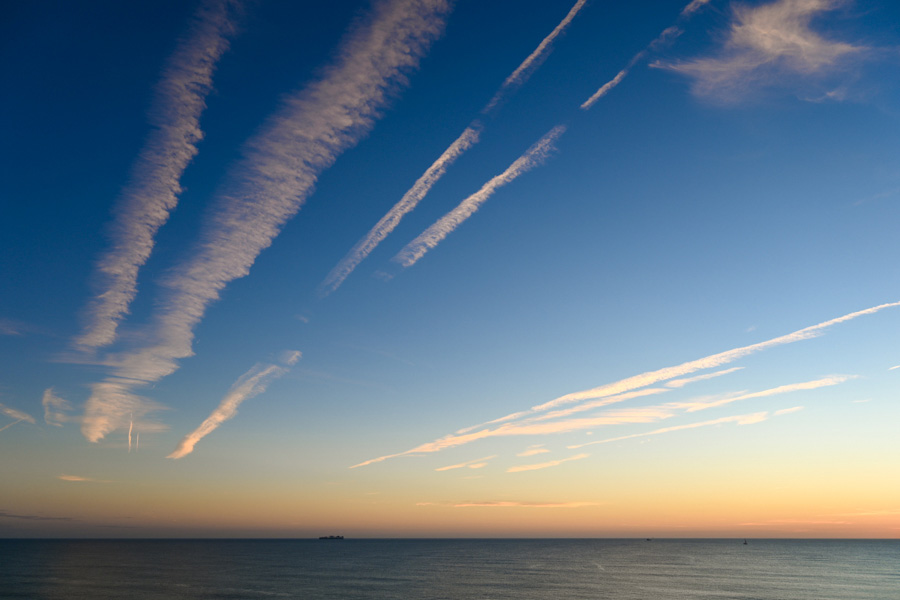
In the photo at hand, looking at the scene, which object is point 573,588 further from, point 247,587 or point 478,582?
point 247,587

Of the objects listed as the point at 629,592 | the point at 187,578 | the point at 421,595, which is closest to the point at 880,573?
the point at 629,592

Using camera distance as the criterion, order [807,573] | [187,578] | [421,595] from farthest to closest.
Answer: [807,573]
[187,578]
[421,595]

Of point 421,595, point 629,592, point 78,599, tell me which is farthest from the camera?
point 629,592

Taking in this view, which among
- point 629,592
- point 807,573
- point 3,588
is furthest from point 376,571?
point 807,573

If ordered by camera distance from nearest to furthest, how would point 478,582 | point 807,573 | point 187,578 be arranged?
1. point 478,582
2. point 187,578
3. point 807,573

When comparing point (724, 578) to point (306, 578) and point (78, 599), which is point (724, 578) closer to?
point (306, 578)

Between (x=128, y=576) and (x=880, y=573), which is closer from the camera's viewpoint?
(x=128, y=576)

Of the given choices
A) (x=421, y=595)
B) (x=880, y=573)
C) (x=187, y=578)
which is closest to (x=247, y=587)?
(x=187, y=578)

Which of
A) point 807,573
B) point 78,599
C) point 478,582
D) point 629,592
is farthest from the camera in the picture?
point 807,573

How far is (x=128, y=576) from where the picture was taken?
130 metres

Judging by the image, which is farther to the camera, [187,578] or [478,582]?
[187,578]

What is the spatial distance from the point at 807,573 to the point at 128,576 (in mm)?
173435

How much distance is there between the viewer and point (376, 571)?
5679 inches

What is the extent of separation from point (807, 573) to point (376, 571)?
114 meters
